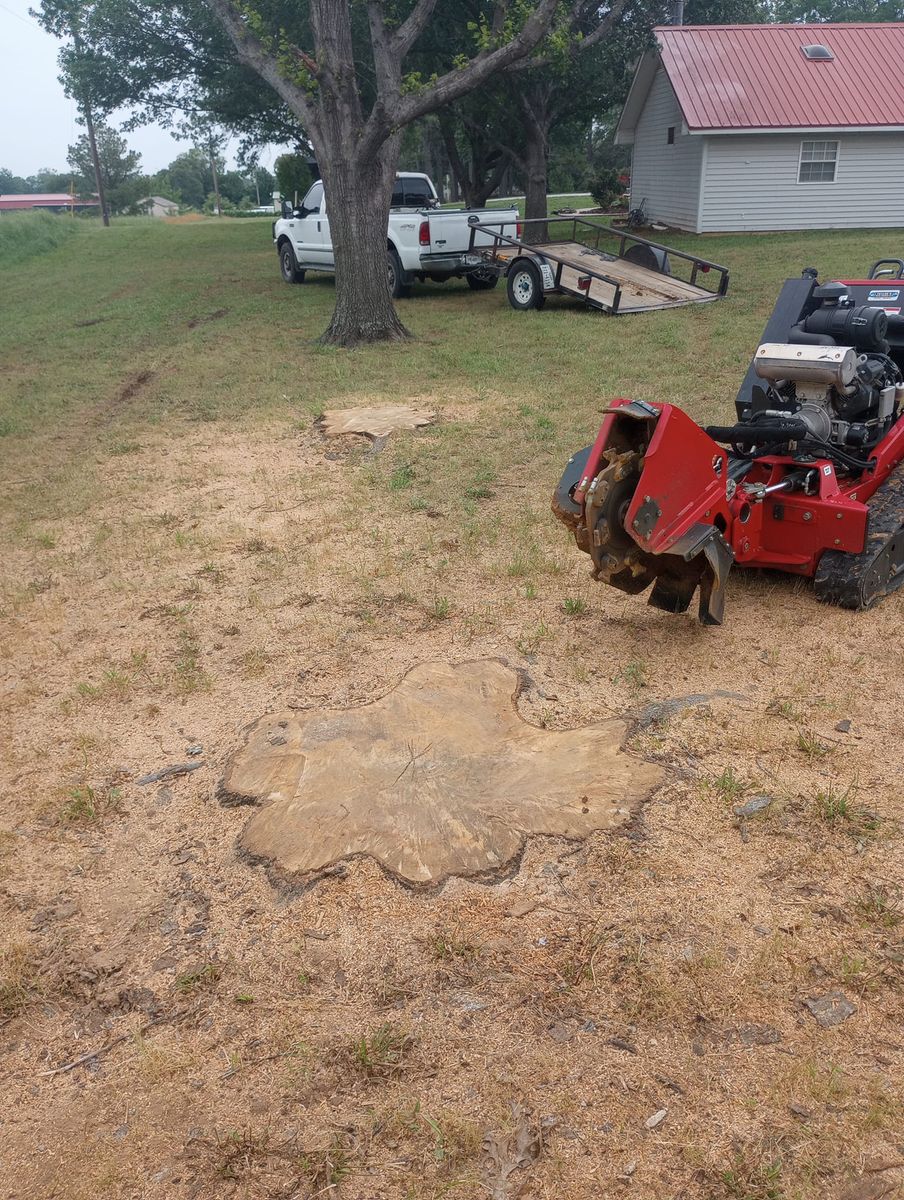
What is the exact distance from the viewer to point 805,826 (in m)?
3.26

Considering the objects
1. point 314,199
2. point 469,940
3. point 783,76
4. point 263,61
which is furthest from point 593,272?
point 783,76

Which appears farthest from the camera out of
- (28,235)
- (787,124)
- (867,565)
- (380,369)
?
(28,235)

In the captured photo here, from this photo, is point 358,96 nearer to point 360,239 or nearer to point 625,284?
point 360,239

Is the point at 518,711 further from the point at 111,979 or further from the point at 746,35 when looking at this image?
the point at 746,35

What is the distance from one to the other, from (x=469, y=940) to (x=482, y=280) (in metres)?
15.4

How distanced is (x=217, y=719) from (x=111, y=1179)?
6.81 ft

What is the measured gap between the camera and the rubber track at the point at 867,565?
15.1ft

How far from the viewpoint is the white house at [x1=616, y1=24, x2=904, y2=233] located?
22.1m

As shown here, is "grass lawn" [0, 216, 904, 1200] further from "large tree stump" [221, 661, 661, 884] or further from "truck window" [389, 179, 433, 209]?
"truck window" [389, 179, 433, 209]

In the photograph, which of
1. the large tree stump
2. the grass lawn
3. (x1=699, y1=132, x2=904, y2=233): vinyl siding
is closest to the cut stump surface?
the grass lawn

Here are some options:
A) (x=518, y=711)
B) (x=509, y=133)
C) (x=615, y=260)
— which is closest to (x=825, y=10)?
(x=509, y=133)

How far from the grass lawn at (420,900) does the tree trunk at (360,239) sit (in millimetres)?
6071

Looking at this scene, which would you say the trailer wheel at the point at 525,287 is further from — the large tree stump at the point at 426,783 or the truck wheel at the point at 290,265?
the large tree stump at the point at 426,783

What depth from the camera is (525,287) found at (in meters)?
14.5
